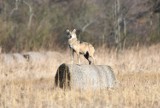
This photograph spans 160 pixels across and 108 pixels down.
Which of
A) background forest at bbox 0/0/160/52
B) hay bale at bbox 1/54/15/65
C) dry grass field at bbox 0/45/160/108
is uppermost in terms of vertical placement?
background forest at bbox 0/0/160/52

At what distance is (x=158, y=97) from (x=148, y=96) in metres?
0.23

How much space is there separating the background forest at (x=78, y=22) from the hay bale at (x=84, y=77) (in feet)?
39.7

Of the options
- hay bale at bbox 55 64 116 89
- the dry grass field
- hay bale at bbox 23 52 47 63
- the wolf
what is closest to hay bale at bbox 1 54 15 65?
the dry grass field

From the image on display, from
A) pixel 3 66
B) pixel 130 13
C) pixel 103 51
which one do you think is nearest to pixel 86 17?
pixel 130 13

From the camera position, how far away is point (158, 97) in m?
11.3

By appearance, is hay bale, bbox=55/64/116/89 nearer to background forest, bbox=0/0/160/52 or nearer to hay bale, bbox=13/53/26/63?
hay bale, bbox=13/53/26/63

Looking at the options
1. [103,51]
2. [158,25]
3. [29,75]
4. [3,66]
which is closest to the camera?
[29,75]

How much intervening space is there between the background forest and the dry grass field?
5.13 m

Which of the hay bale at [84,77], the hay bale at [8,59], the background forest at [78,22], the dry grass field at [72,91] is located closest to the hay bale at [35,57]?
the dry grass field at [72,91]

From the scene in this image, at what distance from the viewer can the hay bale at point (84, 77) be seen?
13000 millimetres

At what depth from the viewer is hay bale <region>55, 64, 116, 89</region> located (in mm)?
13000

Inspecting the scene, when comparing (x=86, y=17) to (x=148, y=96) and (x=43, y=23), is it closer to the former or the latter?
(x=43, y=23)

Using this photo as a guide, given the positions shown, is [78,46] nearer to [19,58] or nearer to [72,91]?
[72,91]

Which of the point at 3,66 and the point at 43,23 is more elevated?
the point at 43,23
